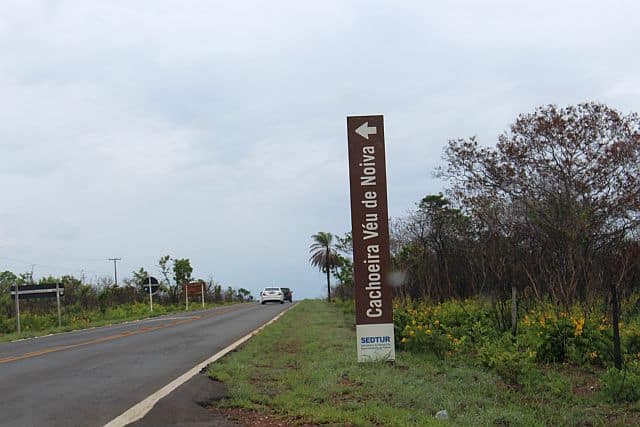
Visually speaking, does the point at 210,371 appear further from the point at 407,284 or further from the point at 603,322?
the point at 407,284

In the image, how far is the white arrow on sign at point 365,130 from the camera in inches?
491

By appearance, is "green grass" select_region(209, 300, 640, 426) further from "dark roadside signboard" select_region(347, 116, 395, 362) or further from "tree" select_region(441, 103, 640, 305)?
"tree" select_region(441, 103, 640, 305)

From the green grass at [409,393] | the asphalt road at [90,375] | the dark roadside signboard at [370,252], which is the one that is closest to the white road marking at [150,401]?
the asphalt road at [90,375]

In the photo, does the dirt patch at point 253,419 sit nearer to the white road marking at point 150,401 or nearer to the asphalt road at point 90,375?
the white road marking at point 150,401

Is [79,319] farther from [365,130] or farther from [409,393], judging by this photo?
[409,393]

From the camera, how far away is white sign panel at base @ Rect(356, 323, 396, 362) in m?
12.1

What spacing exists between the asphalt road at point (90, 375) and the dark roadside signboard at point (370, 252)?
3214mm

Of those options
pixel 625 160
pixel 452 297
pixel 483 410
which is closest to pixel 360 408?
pixel 483 410

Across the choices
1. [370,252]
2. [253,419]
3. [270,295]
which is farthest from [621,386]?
[270,295]

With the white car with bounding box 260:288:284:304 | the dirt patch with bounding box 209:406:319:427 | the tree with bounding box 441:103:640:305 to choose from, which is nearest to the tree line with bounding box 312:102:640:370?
the tree with bounding box 441:103:640:305

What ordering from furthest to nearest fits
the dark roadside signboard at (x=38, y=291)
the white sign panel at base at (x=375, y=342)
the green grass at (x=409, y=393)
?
1. the dark roadside signboard at (x=38, y=291)
2. the white sign panel at base at (x=375, y=342)
3. the green grass at (x=409, y=393)

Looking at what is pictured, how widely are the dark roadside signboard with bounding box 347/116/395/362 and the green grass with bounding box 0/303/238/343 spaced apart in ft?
56.2

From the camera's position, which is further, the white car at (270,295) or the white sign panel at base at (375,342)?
the white car at (270,295)

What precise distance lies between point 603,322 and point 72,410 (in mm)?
9122
